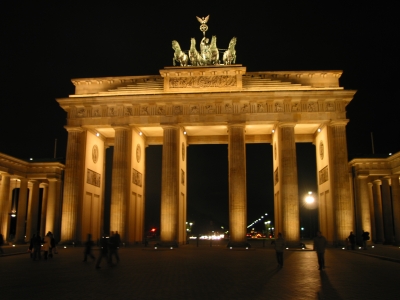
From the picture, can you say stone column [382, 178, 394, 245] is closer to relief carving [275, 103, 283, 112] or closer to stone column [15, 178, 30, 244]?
Result: relief carving [275, 103, 283, 112]

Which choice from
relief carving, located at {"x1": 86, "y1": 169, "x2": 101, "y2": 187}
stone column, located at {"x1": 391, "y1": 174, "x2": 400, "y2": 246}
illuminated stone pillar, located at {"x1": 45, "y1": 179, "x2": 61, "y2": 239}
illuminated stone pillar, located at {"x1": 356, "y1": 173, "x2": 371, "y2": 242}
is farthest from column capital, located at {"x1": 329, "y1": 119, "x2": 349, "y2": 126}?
illuminated stone pillar, located at {"x1": 45, "y1": 179, "x2": 61, "y2": 239}

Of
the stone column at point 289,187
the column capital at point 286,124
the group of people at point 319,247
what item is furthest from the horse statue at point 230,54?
the group of people at point 319,247

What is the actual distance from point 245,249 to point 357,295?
25727 mm

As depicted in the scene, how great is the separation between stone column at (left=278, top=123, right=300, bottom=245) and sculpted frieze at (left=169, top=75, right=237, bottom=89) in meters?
6.87

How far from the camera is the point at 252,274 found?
1745 centimetres

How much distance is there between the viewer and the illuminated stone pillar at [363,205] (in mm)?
44250

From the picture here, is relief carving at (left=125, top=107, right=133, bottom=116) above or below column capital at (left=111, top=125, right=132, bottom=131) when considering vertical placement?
above

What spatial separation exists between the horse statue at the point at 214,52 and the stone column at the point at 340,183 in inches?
525

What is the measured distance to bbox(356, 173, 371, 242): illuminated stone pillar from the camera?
44.2m

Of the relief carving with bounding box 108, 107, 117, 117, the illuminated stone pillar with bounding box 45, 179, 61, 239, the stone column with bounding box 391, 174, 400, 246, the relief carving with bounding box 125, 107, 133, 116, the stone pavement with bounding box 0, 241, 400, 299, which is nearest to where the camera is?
the stone pavement with bounding box 0, 241, 400, 299

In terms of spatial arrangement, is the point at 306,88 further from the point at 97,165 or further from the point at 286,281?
the point at 286,281

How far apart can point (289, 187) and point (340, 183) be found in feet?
15.7

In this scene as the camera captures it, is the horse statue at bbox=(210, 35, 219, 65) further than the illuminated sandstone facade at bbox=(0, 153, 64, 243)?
No

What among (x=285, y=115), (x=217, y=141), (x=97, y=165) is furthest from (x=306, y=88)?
(x=97, y=165)
